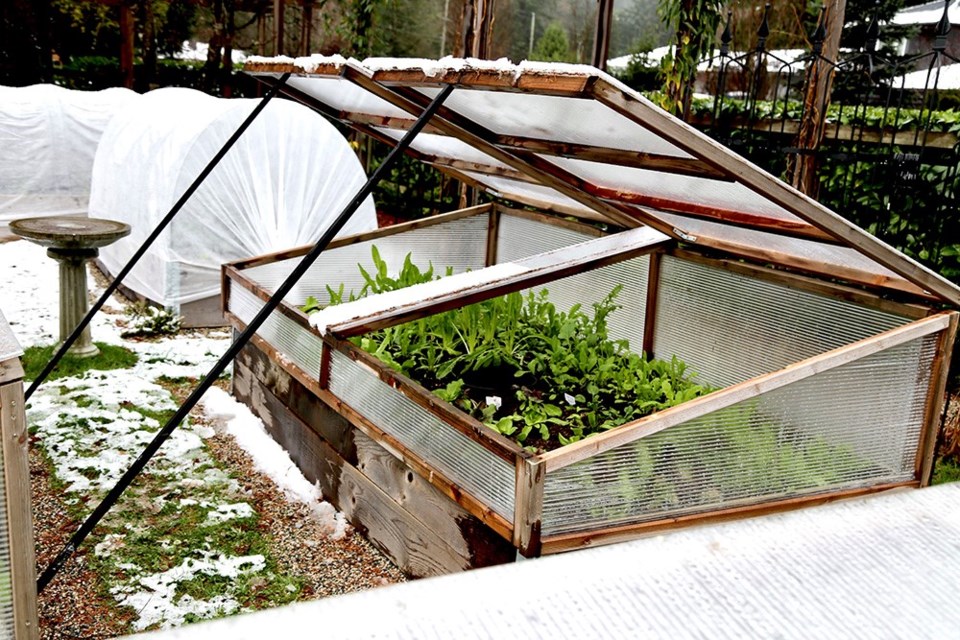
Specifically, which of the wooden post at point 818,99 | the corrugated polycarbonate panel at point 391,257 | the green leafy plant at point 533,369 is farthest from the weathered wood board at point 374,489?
the wooden post at point 818,99

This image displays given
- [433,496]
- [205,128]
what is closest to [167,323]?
[205,128]

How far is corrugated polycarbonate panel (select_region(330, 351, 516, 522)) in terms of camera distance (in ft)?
7.80

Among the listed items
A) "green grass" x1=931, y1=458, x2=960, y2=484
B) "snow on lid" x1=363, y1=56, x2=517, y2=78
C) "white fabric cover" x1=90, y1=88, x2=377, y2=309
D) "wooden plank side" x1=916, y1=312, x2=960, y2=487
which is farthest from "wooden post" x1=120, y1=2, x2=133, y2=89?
"wooden plank side" x1=916, y1=312, x2=960, y2=487

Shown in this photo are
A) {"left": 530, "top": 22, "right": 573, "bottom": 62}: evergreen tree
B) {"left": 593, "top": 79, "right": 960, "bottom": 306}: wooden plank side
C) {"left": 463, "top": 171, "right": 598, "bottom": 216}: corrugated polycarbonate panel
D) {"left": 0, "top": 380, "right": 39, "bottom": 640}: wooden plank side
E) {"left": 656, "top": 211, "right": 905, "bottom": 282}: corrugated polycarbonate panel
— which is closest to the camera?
{"left": 0, "top": 380, "right": 39, "bottom": 640}: wooden plank side

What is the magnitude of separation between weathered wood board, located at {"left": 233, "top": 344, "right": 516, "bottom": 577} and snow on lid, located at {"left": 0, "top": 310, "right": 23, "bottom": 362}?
4.53 ft

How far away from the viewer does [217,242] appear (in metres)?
5.99

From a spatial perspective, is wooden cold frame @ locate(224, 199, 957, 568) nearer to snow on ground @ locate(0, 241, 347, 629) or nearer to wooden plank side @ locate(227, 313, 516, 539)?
wooden plank side @ locate(227, 313, 516, 539)

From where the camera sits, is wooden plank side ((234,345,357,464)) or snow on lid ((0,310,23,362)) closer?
snow on lid ((0,310,23,362))

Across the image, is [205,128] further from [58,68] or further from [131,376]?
[58,68]

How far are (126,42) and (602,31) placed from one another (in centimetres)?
885

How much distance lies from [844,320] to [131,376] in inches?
159

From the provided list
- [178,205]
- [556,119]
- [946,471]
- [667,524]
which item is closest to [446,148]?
[178,205]

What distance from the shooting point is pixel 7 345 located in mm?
1708

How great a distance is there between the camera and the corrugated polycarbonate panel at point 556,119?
231cm
